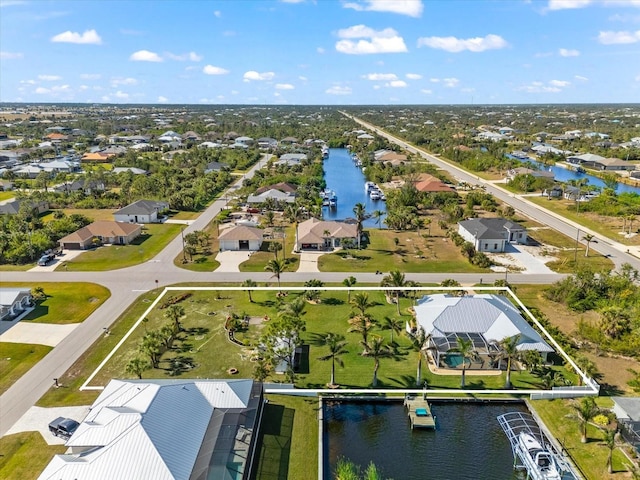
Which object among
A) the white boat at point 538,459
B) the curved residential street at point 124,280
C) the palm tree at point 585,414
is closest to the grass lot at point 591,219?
the curved residential street at point 124,280

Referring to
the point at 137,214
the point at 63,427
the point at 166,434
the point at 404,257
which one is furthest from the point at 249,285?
the point at 137,214

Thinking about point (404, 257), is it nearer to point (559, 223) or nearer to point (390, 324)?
point (390, 324)

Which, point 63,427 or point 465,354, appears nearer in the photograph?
point 63,427

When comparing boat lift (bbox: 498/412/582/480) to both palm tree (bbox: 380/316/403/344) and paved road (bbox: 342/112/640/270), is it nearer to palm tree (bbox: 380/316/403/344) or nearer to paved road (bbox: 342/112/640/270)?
palm tree (bbox: 380/316/403/344)

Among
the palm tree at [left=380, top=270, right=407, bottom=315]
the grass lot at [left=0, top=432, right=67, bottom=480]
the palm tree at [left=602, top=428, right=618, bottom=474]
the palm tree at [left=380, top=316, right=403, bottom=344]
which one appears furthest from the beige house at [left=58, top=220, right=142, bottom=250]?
the palm tree at [left=602, top=428, right=618, bottom=474]

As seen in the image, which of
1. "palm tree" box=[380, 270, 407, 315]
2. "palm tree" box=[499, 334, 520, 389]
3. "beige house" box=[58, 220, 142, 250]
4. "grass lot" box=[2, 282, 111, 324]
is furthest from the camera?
"beige house" box=[58, 220, 142, 250]
